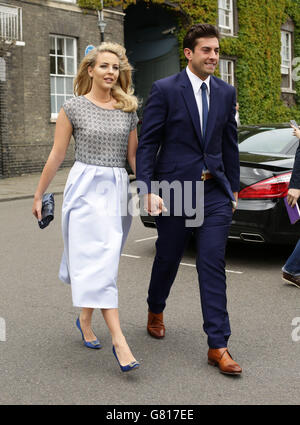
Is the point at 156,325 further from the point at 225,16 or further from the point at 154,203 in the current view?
the point at 225,16

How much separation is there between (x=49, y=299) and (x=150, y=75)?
70.6 ft

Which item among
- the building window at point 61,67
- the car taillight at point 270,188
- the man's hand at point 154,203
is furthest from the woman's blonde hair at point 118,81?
the building window at point 61,67

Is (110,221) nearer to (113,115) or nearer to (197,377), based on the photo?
(113,115)

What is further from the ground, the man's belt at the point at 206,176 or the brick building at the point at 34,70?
the brick building at the point at 34,70

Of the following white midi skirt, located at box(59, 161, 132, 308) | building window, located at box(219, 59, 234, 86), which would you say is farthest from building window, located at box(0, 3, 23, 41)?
white midi skirt, located at box(59, 161, 132, 308)

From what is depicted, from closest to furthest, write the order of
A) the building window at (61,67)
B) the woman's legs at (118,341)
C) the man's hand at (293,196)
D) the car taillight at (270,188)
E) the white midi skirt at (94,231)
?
the woman's legs at (118,341), the white midi skirt at (94,231), the man's hand at (293,196), the car taillight at (270,188), the building window at (61,67)

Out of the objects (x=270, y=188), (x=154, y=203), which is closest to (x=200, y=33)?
(x=154, y=203)

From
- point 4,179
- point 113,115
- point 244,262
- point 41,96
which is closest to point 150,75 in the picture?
point 41,96

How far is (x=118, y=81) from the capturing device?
13.1 ft

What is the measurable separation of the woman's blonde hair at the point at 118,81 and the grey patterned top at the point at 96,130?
2.9 inches

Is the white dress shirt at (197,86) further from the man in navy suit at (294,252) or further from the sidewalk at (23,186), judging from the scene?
the sidewalk at (23,186)

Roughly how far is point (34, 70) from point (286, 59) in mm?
16400

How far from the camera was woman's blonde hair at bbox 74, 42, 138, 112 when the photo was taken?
3887 mm

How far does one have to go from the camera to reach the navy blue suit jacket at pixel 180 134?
3818 mm
